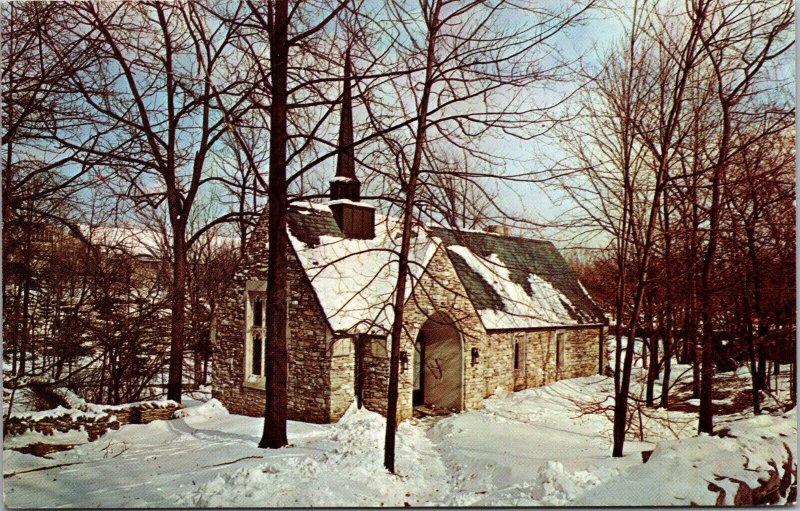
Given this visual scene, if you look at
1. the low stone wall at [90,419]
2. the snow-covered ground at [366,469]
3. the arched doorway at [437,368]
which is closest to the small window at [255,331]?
the low stone wall at [90,419]

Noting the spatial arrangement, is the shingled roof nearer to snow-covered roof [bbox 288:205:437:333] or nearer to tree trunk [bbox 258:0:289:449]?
snow-covered roof [bbox 288:205:437:333]

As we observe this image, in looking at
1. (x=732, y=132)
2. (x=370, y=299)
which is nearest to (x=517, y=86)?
(x=732, y=132)

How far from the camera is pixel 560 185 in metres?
3.90

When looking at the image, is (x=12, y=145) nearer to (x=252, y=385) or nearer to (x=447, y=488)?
(x=252, y=385)

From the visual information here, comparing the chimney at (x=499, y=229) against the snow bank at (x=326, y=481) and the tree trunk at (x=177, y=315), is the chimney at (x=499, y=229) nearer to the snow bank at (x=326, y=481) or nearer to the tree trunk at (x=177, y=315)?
the snow bank at (x=326, y=481)

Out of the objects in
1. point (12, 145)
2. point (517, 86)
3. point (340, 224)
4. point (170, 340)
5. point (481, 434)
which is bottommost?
point (481, 434)

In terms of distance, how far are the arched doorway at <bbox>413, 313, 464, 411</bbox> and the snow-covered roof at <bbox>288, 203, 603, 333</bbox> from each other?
0.82 meters

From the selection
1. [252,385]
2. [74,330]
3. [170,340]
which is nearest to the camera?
[74,330]

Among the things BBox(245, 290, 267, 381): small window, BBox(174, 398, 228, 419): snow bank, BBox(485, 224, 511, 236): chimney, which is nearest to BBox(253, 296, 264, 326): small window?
BBox(245, 290, 267, 381): small window

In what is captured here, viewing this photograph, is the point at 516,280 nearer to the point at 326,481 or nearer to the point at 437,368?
the point at 437,368

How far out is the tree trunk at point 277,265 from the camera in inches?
158

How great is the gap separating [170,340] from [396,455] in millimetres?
2827

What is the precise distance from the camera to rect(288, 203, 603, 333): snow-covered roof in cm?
430

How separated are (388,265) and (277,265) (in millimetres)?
1470
